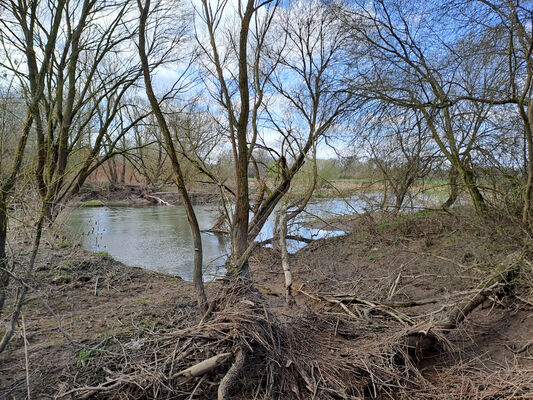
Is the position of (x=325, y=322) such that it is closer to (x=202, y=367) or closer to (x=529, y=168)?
(x=202, y=367)

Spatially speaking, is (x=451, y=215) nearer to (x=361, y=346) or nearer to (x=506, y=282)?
(x=506, y=282)

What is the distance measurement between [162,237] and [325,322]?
11.0 meters

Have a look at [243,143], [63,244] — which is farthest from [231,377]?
[63,244]

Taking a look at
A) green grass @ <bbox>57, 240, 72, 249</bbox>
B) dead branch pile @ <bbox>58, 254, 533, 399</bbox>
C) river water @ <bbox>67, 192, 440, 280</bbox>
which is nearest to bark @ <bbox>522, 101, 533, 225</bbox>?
dead branch pile @ <bbox>58, 254, 533, 399</bbox>

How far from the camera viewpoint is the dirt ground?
139 inches

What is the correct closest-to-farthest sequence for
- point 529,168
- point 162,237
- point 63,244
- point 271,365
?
point 271,365, point 529,168, point 63,244, point 162,237

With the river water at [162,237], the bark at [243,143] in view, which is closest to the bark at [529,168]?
the bark at [243,143]

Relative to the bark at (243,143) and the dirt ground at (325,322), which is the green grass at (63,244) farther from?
the bark at (243,143)

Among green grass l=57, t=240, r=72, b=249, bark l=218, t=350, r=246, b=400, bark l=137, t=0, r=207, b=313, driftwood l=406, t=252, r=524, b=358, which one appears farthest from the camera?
green grass l=57, t=240, r=72, b=249

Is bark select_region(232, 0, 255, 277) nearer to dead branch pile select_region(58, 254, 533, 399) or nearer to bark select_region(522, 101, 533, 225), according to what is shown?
dead branch pile select_region(58, 254, 533, 399)

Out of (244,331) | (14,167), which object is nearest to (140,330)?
(244,331)

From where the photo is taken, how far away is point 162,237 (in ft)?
47.5

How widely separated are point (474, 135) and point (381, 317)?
5527 millimetres

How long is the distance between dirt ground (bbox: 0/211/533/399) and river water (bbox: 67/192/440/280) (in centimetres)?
158
